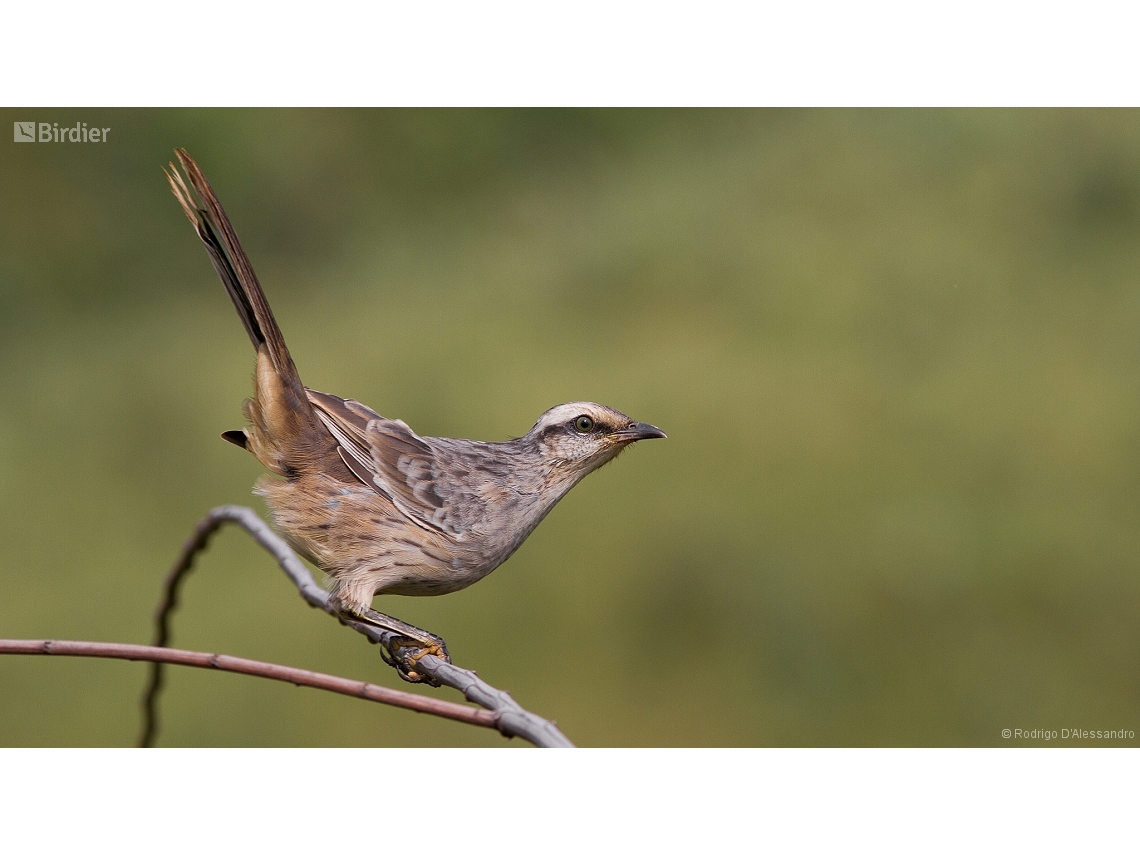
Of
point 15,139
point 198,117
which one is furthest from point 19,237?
point 198,117

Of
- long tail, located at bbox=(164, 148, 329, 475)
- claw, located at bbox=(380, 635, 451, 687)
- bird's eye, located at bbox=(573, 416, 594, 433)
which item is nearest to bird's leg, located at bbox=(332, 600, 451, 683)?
claw, located at bbox=(380, 635, 451, 687)

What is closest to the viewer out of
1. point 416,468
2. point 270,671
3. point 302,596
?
point 270,671

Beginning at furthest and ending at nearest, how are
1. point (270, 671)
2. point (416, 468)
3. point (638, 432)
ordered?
point (416, 468) → point (638, 432) → point (270, 671)

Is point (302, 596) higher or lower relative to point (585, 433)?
lower

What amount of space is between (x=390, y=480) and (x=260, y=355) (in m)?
0.34

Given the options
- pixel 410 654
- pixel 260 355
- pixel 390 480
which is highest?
pixel 260 355

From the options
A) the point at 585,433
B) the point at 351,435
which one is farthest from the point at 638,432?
the point at 351,435

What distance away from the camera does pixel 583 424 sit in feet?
5.49

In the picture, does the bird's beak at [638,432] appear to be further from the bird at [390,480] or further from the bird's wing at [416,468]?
the bird's wing at [416,468]

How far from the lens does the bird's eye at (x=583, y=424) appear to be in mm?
1669

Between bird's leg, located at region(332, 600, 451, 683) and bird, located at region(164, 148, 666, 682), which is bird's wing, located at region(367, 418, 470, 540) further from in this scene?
bird's leg, located at region(332, 600, 451, 683)

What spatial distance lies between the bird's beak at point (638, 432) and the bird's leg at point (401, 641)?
54cm

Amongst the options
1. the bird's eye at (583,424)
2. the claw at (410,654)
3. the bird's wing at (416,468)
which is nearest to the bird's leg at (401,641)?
the claw at (410,654)

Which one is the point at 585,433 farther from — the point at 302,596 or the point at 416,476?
the point at 302,596
